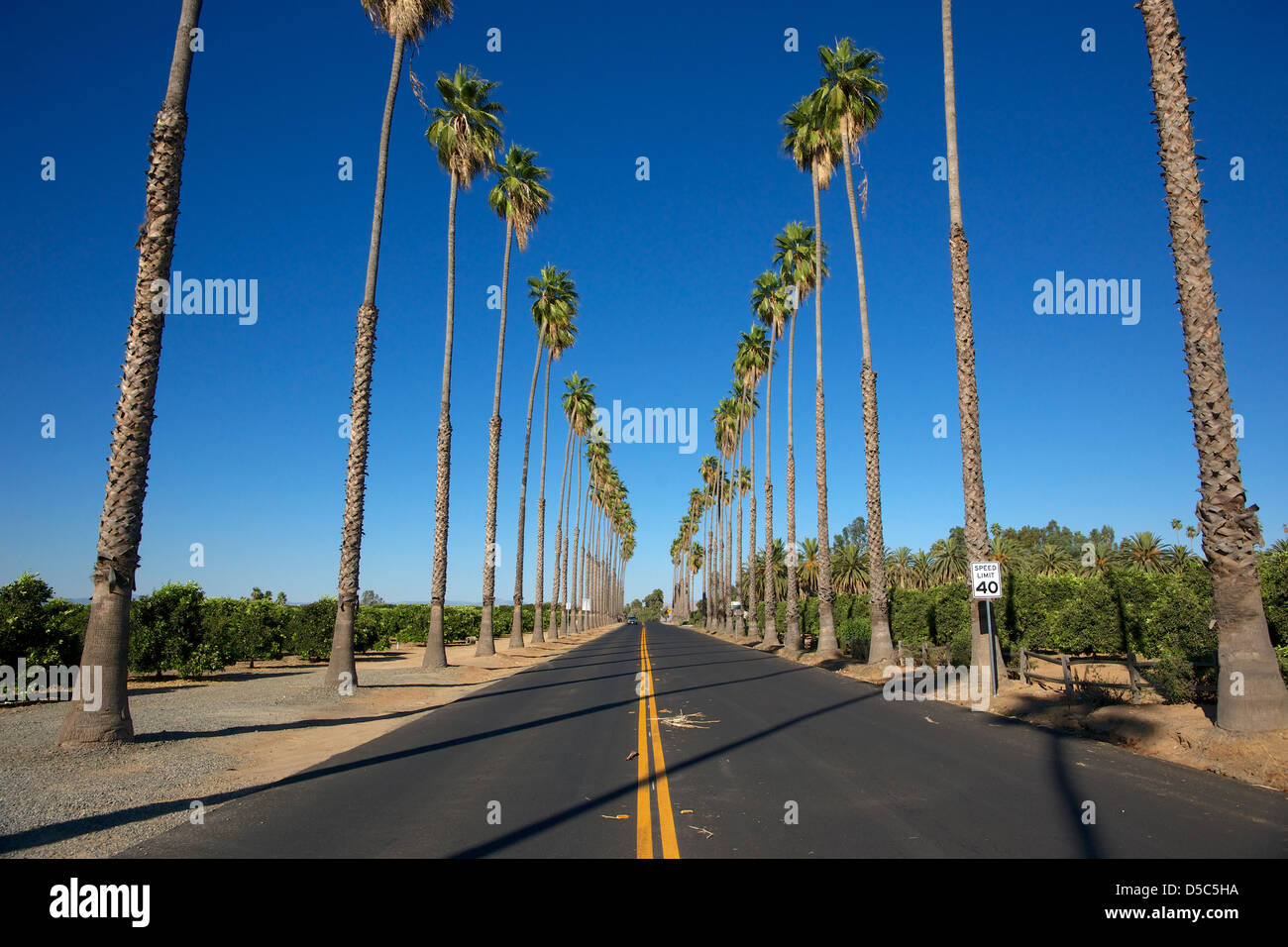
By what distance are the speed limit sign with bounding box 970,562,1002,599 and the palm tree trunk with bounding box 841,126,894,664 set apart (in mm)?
8736

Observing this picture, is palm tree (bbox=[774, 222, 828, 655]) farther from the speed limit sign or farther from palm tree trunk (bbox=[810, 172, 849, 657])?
the speed limit sign

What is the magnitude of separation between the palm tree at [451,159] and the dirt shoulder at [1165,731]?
17.4 metres

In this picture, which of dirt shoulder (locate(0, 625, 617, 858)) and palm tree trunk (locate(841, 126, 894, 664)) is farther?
palm tree trunk (locate(841, 126, 894, 664))

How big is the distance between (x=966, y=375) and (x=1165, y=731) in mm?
9582

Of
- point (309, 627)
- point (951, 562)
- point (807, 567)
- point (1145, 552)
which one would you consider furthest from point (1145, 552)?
point (309, 627)

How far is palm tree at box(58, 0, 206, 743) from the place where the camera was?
1024cm

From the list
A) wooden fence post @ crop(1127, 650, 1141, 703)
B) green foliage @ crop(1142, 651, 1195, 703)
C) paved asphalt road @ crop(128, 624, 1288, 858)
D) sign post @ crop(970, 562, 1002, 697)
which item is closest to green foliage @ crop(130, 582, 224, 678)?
paved asphalt road @ crop(128, 624, 1288, 858)

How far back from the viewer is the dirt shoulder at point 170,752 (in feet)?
22.7
